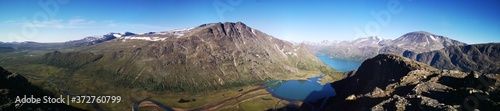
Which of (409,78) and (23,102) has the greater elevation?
(409,78)

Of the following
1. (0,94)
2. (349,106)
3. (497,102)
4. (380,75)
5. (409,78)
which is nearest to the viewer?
(497,102)

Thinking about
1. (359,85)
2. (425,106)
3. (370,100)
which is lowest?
(359,85)

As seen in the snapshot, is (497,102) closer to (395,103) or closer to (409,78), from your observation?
(395,103)

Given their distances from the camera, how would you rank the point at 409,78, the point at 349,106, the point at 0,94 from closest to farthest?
the point at 349,106
the point at 0,94
the point at 409,78

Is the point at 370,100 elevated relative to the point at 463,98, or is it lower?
lower

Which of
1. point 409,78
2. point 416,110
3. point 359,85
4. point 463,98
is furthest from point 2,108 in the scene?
point 359,85

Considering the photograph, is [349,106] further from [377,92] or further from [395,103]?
[395,103]

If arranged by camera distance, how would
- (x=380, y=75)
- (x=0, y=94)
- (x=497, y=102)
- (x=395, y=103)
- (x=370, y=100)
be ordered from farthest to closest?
1. (x=380, y=75)
2. (x=0, y=94)
3. (x=370, y=100)
4. (x=395, y=103)
5. (x=497, y=102)

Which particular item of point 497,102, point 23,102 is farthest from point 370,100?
point 23,102

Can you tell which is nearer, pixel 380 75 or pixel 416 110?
pixel 416 110
